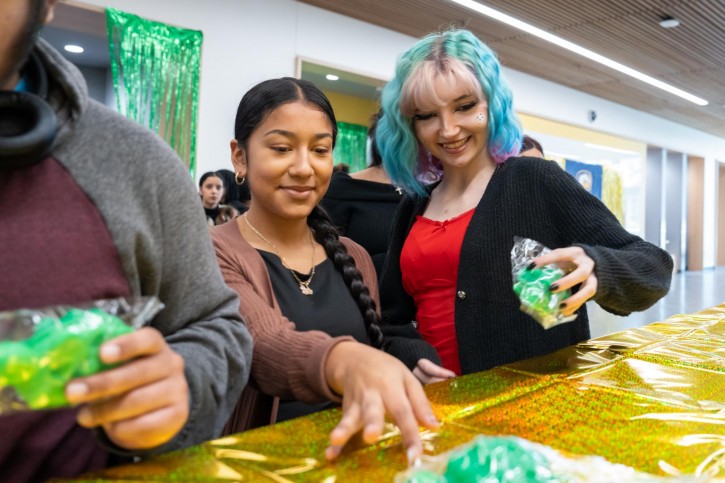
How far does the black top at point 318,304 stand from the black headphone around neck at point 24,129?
2.24 feet

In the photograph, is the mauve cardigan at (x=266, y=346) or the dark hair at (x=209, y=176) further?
the dark hair at (x=209, y=176)

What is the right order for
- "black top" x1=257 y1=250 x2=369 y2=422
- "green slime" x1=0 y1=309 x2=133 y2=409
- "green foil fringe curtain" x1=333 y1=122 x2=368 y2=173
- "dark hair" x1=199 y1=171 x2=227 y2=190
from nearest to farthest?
1. "green slime" x1=0 y1=309 x2=133 y2=409
2. "black top" x1=257 y1=250 x2=369 y2=422
3. "dark hair" x1=199 y1=171 x2=227 y2=190
4. "green foil fringe curtain" x1=333 y1=122 x2=368 y2=173

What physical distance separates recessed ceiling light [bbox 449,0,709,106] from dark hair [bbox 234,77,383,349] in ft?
14.1

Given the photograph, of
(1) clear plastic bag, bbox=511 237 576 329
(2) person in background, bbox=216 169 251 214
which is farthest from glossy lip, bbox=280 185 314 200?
(2) person in background, bbox=216 169 251 214

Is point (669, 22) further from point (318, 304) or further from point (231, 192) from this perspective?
point (318, 304)

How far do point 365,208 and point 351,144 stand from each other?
7.42 metres

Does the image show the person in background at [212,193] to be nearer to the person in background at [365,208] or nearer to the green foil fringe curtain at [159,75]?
the green foil fringe curtain at [159,75]

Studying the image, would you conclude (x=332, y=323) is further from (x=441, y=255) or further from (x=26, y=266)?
(x=26, y=266)

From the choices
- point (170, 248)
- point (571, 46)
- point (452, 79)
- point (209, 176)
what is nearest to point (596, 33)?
point (571, 46)

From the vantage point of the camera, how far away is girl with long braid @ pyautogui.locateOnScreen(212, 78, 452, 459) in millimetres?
1124

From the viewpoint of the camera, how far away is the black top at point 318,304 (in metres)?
1.26

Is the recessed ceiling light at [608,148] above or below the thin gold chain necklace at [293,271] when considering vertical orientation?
above

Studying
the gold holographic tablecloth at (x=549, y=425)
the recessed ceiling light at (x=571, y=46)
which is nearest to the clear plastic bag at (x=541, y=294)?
the gold holographic tablecloth at (x=549, y=425)

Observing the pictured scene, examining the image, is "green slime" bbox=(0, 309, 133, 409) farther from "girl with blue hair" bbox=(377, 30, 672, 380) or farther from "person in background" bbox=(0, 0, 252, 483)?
"girl with blue hair" bbox=(377, 30, 672, 380)
